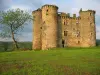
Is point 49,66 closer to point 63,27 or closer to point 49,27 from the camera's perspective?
point 49,27

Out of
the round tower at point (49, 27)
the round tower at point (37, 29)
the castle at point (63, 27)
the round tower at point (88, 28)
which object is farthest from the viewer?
the round tower at point (88, 28)

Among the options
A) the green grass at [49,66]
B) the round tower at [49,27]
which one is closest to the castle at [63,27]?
the round tower at [49,27]

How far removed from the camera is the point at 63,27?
54.8 meters

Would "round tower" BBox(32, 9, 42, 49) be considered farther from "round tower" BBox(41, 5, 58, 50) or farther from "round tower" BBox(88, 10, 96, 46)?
"round tower" BBox(88, 10, 96, 46)

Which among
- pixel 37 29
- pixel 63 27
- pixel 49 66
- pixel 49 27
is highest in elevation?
pixel 63 27

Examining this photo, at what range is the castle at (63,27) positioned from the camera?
51000 mm

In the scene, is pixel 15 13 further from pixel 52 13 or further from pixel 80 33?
pixel 80 33

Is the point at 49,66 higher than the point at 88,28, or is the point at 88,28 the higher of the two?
the point at 88,28

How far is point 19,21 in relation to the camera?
174ft

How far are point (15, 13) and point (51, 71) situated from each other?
36.1 m

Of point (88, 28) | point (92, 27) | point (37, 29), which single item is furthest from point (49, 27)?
point (92, 27)

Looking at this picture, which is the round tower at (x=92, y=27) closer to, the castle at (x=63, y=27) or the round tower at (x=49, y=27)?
the castle at (x=63, y=27)

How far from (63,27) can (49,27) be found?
5.47 metres

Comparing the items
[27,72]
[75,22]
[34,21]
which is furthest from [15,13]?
[27,72]
